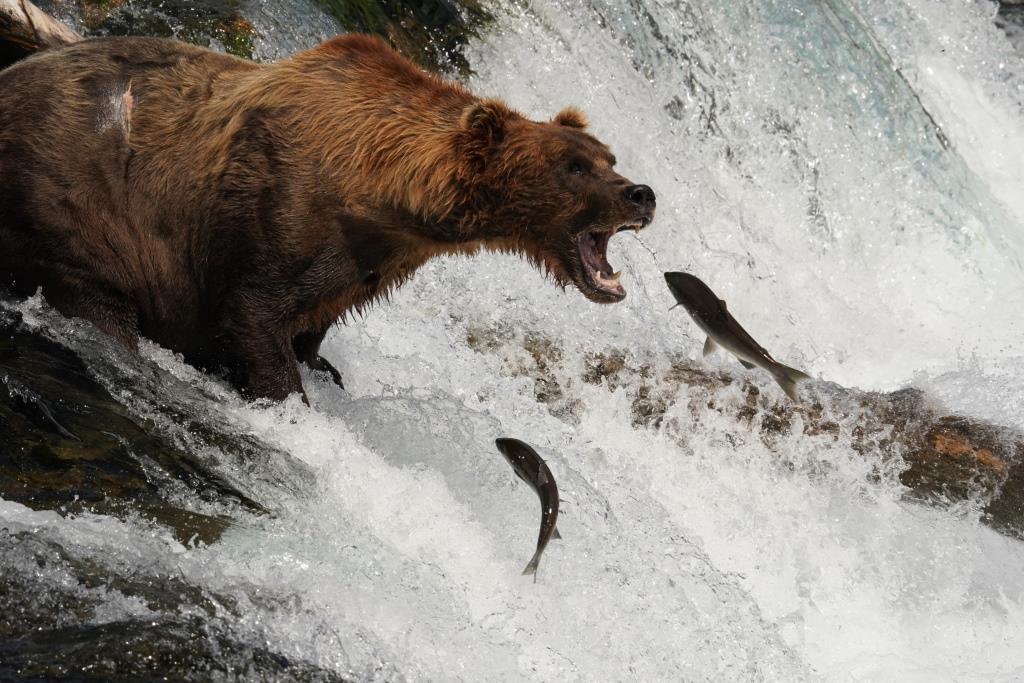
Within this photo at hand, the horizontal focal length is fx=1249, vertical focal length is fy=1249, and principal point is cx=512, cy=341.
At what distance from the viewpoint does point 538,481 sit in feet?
14.9

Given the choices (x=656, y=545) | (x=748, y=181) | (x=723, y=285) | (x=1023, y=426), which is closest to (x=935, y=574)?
(x=1023, y=426)

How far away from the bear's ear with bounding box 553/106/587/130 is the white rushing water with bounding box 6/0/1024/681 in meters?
0.89

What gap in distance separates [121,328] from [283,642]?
191 cm

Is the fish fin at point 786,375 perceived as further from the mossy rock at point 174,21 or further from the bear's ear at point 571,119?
the mossy rock at point 174,21

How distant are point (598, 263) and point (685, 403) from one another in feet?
7.08

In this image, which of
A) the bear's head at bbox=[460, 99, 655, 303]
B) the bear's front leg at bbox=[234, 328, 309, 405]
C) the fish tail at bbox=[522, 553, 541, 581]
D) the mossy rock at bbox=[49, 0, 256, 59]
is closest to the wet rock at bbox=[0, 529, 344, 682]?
the fish tail at bbox=[522, 553, 541, 581]

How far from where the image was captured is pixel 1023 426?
7617 millimetres

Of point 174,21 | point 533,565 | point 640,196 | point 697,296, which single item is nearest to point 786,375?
point 697,296

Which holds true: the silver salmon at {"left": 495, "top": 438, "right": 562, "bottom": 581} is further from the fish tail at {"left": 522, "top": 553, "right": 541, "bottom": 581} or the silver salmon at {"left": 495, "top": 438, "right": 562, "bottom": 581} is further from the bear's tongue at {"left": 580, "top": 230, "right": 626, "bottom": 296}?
the bear's tongue at {"left": 580, "top": 230, "right": 626, "bottom": 296}

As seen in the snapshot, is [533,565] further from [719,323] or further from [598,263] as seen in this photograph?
[719,323]

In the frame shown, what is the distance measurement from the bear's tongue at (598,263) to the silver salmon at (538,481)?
78cm

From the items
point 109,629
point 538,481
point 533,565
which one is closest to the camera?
point 109,629

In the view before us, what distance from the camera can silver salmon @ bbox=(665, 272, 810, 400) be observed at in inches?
206

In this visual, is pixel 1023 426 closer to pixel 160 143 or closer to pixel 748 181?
pixel 748 181
